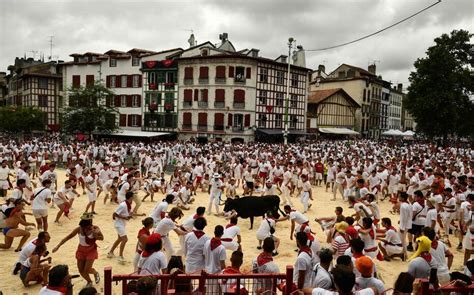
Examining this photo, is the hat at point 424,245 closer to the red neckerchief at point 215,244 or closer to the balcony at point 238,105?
the red neckerchief at point 215,244

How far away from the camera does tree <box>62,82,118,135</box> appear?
41.5m

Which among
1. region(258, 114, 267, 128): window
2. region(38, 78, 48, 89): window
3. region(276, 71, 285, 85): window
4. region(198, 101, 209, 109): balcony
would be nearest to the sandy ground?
region(258, 114, 267, 128): window

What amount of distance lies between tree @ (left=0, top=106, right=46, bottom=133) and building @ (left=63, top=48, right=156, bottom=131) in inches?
273

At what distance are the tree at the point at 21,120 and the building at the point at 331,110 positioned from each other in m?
36.3

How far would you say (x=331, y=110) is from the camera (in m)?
57.2

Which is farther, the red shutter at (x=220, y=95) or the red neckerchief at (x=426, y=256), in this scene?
the red shutter at (x=220, y=95)

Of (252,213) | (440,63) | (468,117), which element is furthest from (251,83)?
(252,213)

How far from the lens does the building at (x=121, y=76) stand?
47.9 meters

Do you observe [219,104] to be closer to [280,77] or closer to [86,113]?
[280,77]

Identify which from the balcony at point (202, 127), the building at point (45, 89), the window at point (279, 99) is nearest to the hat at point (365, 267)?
the balcony at point (202, 127)

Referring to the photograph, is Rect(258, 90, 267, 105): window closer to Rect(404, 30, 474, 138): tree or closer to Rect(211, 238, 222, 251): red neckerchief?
Rect(404, 30, 474, 138): tree

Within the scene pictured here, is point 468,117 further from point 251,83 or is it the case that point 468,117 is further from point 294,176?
point 294,176

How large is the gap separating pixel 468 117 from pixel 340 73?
3260 cm

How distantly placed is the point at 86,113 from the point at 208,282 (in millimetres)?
39895
